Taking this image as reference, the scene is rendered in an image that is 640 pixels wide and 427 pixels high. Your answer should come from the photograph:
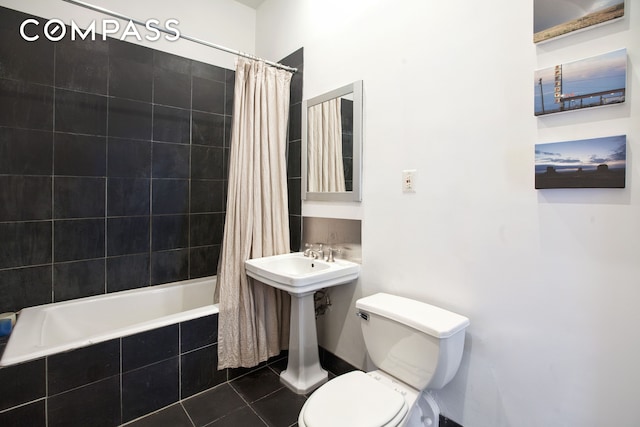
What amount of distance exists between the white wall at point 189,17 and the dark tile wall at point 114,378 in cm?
204

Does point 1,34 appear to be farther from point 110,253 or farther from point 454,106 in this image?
point 454,106

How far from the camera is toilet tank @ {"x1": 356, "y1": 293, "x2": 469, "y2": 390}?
1.28 meters

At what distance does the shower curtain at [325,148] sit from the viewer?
205 centimetres

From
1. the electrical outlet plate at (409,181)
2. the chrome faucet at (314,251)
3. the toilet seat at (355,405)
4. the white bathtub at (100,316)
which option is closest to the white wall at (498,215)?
the electrical outlet plate at (409,181)

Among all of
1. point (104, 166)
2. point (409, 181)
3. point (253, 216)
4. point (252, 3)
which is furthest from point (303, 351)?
point (252, 3)

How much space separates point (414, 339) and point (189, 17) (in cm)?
284

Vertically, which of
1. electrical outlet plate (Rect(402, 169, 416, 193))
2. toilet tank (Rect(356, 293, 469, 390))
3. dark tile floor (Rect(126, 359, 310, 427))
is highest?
electrical outlet plate (Rect(402, 169, 416, 193))

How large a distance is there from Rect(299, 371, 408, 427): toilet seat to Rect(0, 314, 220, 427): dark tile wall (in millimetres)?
974

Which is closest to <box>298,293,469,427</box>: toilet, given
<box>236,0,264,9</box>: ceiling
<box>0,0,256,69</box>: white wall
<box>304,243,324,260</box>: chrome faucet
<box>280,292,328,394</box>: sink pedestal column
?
<box>280,292,328,394</box>: sink pedestal column

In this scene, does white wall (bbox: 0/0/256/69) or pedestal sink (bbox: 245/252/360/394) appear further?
white wall (bbox: 0/0/256/69)

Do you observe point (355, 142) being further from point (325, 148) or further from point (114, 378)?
point (114, 378)

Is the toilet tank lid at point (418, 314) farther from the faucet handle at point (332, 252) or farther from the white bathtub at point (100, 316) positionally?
the white bathtub at point (100, 316)

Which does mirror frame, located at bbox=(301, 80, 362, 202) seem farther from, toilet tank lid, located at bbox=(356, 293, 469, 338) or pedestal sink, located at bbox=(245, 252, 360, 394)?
toilet tank lid, located at bbox=(356, 293, 469, 338)

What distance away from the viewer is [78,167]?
210 centimetres
